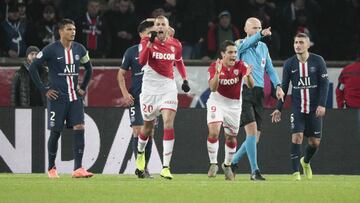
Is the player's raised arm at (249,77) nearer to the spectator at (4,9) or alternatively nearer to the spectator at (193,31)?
the spectator at (193,31)

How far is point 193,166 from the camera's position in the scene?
66.9 feet

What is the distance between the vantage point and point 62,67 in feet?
55.1

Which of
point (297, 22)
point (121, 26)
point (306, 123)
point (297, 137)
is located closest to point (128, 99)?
point (297, 137)

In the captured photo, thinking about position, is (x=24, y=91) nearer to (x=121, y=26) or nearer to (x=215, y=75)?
(x=121, y=26)

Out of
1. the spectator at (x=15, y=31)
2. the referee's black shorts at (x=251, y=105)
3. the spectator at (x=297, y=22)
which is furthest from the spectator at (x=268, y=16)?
the referee's black shorts at (x=251, y=105)

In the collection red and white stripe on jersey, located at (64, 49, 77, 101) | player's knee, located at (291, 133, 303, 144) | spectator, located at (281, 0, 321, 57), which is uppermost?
spectator, located at (281, 0, 321, 57)

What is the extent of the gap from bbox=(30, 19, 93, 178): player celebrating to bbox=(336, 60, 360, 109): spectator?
18.6 ft

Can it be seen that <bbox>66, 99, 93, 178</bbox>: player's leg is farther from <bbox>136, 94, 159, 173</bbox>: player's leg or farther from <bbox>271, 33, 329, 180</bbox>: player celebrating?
<bbox>271, 33, 329, 180</bbox>: player celebrating

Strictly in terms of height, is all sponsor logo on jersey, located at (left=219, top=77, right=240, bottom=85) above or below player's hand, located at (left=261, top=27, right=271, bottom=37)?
below

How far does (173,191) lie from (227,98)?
3.01 meters

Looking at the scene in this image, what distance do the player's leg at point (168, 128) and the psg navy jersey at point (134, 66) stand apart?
55.7 inches

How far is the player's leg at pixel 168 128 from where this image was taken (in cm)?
1611

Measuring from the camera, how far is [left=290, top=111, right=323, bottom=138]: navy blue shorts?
688 inches

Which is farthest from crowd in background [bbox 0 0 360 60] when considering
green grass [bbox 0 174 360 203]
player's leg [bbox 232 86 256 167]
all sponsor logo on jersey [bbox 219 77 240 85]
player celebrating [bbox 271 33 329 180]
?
green grass [bbox 0 174 360 203]
